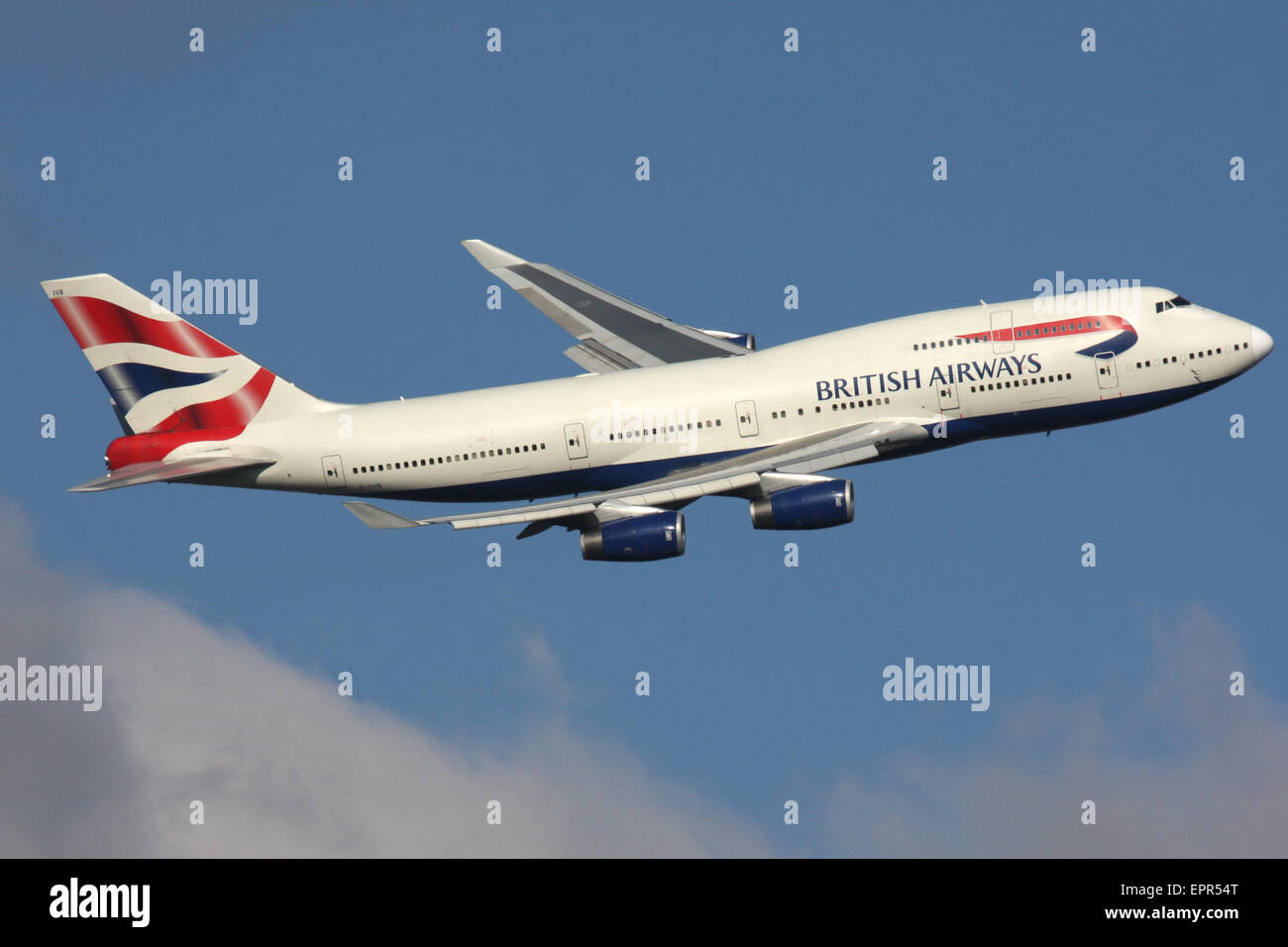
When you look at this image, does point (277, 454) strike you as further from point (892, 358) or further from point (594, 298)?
point (892, 358)

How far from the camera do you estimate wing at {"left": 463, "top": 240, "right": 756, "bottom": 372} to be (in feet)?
280

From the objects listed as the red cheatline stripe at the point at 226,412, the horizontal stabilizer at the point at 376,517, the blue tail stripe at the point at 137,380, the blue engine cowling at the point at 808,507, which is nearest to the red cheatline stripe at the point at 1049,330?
the blue engine cowling at the point at 808,507

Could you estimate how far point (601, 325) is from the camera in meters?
87.8

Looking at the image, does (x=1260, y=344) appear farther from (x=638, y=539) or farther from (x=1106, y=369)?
(x=638, y=539)

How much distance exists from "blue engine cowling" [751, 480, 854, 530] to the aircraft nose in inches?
692

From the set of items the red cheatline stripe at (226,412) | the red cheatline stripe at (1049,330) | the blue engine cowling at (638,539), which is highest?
the red cheatline stripe at (1049,330)

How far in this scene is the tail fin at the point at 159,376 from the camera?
8075 cm

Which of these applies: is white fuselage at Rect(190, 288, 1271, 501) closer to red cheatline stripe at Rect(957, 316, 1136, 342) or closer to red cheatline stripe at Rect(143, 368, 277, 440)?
red cheatline stripe at Rect(957, 316, 1136, 342)

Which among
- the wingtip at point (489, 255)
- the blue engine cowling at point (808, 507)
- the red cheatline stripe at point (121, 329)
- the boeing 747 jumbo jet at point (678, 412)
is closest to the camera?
the blue engine cowling at point (808, 507)

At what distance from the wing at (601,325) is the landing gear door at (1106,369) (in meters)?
15.0

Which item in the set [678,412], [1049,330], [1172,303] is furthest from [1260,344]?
[678,412]

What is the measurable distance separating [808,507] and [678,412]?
6.81 meters

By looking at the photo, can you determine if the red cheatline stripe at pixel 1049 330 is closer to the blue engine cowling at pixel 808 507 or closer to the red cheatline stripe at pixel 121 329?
the blue engine cowling at pixel 808 507

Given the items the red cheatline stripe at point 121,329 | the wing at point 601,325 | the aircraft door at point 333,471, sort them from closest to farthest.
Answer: the aircraft door at point 333,471, the red cheatline stripe at point 121,329, the wing at point 601,325
